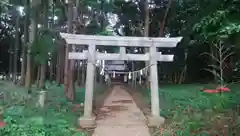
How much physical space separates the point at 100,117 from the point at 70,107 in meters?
1.14

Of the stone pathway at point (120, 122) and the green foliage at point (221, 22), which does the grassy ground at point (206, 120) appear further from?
the green foliage at point (221, 22)

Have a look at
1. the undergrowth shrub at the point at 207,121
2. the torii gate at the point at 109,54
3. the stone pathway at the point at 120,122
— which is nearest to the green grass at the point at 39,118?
the stone pathway at the point at 120,122

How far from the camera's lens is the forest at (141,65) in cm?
520

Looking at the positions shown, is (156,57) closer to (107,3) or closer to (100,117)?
(100,117)

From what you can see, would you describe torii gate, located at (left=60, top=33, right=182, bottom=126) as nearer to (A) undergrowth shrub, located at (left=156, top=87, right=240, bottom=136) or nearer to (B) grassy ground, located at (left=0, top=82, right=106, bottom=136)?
(A) undergrowth shrub, located at (left=156, top=87, right=240, bottom=136)

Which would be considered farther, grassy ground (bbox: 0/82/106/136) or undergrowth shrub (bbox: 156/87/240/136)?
grassy ground (bbox: 0/82/106/136)

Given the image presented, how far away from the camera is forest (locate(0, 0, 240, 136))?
17.1 ft

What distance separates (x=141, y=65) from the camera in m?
18.7

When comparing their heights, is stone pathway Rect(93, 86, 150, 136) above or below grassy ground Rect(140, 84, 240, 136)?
below

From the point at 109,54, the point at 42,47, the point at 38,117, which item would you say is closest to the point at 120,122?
the point at 109,54

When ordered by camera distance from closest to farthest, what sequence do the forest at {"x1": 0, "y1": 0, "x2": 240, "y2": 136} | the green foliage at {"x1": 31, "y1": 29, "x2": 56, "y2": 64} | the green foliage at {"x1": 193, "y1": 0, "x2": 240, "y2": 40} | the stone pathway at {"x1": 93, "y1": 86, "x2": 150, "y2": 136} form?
the green foliage at {"x1": 193, "y1": 0, "x2": 240, "y2": 40} < the forest at {"x1": 0, "y1": 0, "x2": 240, "y2": 136} < the stone pathway at {"x1": 93, "y1": 86, "x2": 150, "y2": 136} < the green foliage at {"x1": 31, "y1": 29, "x2": 56, "y2": 64}

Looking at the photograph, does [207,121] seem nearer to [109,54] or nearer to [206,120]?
[206,120]

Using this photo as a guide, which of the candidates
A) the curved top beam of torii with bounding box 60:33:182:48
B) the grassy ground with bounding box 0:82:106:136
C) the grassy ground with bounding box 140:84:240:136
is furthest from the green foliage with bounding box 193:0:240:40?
the grassy ground with bounding box 0:82:106:136

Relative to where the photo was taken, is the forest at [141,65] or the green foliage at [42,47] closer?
the forest at [141,65]
